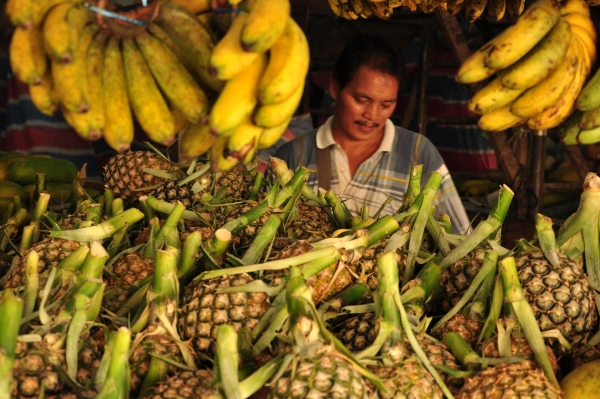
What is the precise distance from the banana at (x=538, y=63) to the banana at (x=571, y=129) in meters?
0.31

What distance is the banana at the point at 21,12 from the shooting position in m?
1.40

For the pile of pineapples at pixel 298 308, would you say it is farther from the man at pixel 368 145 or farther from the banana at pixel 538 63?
the man at pixel 368 145

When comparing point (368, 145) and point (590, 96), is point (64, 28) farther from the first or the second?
point (368, 145)

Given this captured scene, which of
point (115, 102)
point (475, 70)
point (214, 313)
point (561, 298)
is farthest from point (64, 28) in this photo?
point (561, 298)

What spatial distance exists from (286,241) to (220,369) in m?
0.69

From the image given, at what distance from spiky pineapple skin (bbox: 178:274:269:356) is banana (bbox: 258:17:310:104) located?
525mm

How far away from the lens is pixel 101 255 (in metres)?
1.66

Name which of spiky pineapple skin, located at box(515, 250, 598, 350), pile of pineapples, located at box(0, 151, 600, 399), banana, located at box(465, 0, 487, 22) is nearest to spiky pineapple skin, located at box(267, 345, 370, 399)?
pile of pineapples, located at box(0, 151, 600, 399)

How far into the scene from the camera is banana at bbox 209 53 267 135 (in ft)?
4.50

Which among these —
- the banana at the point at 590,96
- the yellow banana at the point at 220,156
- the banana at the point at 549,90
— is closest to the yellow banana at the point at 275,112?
the yellow banana at the point at 220,156

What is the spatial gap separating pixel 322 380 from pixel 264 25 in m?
0.76

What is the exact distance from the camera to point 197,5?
1.64m

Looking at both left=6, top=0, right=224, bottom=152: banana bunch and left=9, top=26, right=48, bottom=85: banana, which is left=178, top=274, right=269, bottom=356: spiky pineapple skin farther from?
left=9, top=26, right=48, bottom=85: banana

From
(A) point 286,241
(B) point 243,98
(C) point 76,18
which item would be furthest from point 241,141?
(A) point 286,241
